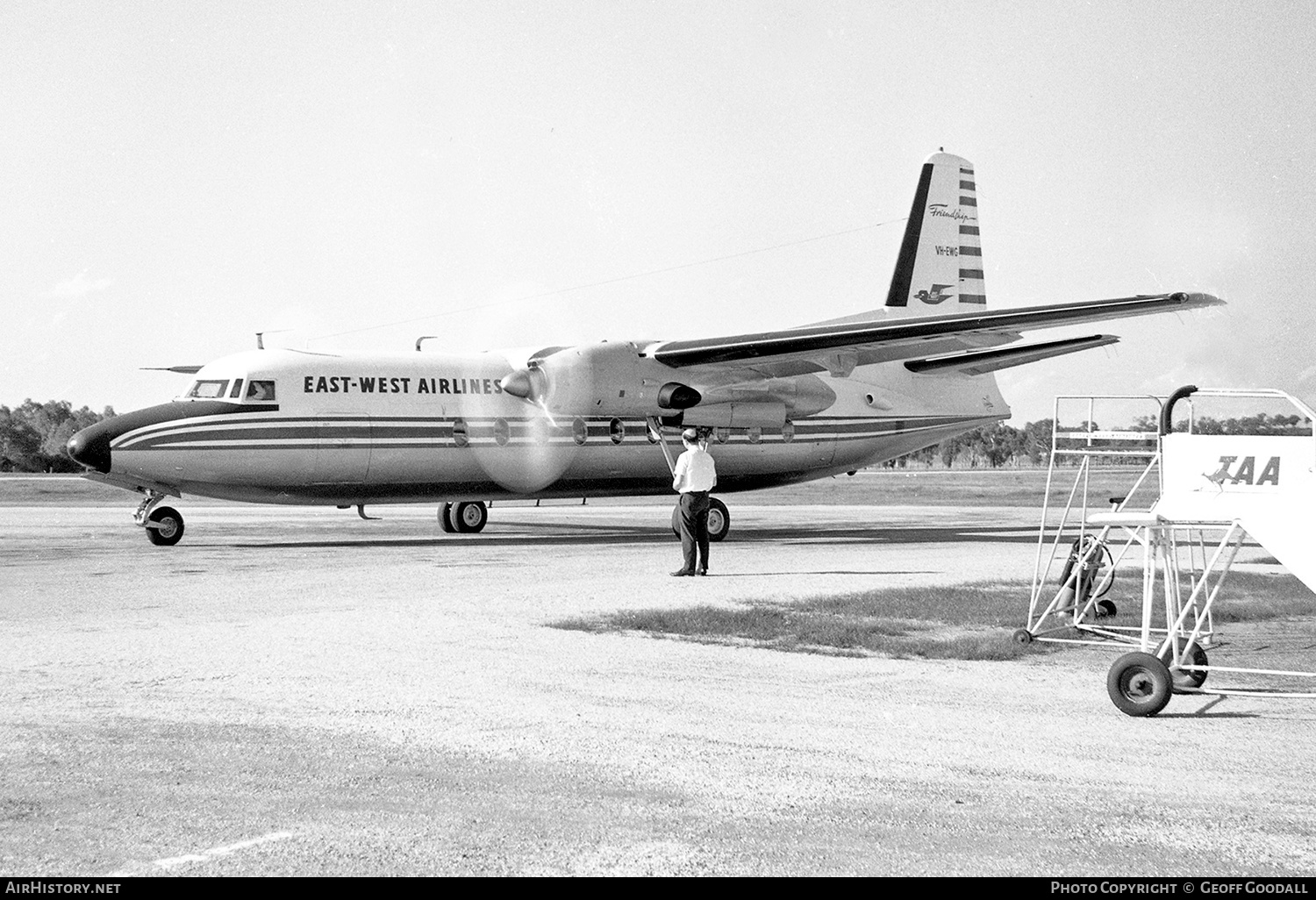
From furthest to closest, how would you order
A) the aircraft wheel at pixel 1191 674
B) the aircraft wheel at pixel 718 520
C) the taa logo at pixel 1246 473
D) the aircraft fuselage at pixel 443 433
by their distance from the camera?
the aircraft wheel at pixel 718 520
the aircraft fuselage at pixel 443 433
the aircraft wheel at pixel 1191 674
the taa logo at pixel 1246 473

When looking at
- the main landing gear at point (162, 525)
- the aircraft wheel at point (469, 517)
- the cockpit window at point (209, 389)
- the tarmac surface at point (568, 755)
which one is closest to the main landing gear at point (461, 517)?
the aircraft wheel at point (469, 517)

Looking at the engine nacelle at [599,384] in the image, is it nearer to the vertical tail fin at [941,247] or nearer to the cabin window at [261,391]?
the cabin window at [261,391]

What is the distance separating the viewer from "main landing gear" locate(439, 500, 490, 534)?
26.7m

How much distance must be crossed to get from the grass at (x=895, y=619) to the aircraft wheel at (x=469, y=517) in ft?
45.0

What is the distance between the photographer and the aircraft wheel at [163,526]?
21922 mm

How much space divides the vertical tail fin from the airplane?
189 centimetres

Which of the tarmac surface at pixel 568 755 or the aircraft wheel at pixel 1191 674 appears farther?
the aircraft wheel at pixel 1191 674

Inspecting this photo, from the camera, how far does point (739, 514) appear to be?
120 ft

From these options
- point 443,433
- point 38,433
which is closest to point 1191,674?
point 443,433

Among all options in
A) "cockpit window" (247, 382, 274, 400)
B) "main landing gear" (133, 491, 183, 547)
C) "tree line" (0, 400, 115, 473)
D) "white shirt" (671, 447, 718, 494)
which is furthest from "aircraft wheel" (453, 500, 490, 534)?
"tree line" (0, 400, 115, 473)

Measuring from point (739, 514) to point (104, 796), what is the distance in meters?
31.1

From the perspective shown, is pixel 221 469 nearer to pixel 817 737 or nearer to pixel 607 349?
pixel 607 349

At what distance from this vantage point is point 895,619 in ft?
40.5
